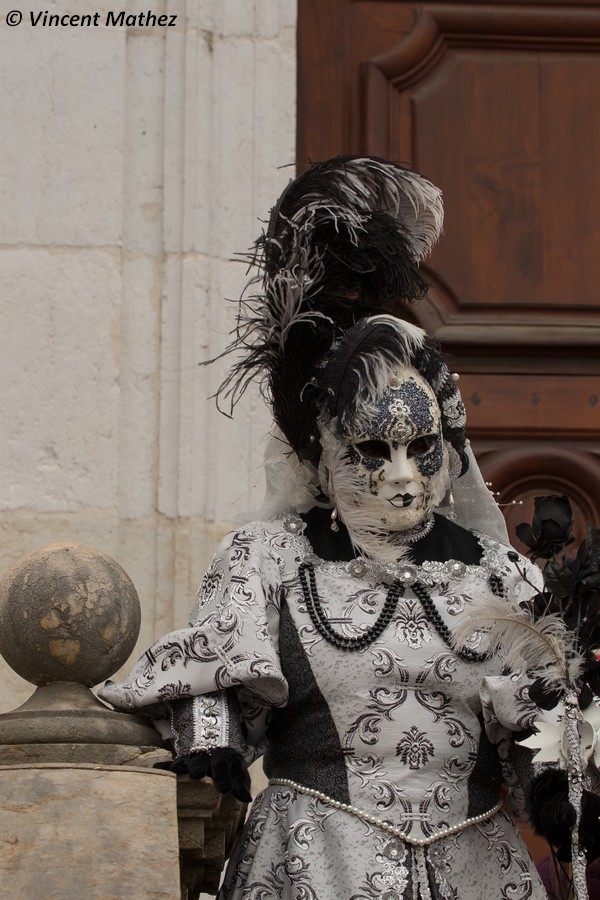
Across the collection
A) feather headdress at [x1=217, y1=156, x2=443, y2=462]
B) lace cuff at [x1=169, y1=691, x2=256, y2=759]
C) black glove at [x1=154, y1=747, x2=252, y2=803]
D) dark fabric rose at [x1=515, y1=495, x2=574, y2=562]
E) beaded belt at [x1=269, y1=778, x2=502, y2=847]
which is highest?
feather headdress at [x1=217, y1=156, x2=443, y2=462]

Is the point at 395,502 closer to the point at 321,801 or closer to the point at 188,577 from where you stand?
the point at 321,801

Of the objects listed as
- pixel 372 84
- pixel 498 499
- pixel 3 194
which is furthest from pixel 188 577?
pixel 372 84

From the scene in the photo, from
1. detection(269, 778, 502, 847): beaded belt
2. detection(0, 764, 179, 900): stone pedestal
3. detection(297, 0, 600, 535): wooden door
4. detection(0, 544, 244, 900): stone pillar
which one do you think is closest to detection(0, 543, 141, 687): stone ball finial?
detection(0, 544, 244, 900): stone pillar

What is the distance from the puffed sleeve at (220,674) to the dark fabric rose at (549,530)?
1.68ft

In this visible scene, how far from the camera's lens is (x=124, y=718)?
3.23 m

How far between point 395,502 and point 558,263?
1.37 metres

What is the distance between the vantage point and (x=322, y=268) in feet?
11.7

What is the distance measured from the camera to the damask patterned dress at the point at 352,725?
3229 millimetres

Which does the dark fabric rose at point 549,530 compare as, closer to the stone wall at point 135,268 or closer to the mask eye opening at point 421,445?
the mask eye opening at point 421,445

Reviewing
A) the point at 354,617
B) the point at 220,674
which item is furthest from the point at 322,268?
the point at 220,674

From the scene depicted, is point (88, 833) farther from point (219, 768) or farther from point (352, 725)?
point (352, 725)

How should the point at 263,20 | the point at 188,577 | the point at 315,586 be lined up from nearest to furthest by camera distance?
the point at 315,586 < the point at 188,577 < the point at 263,20

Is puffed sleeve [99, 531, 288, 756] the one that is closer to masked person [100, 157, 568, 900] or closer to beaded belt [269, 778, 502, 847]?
masked person [100, 157, 568, 900]

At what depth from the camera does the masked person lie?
3250 millimetres
